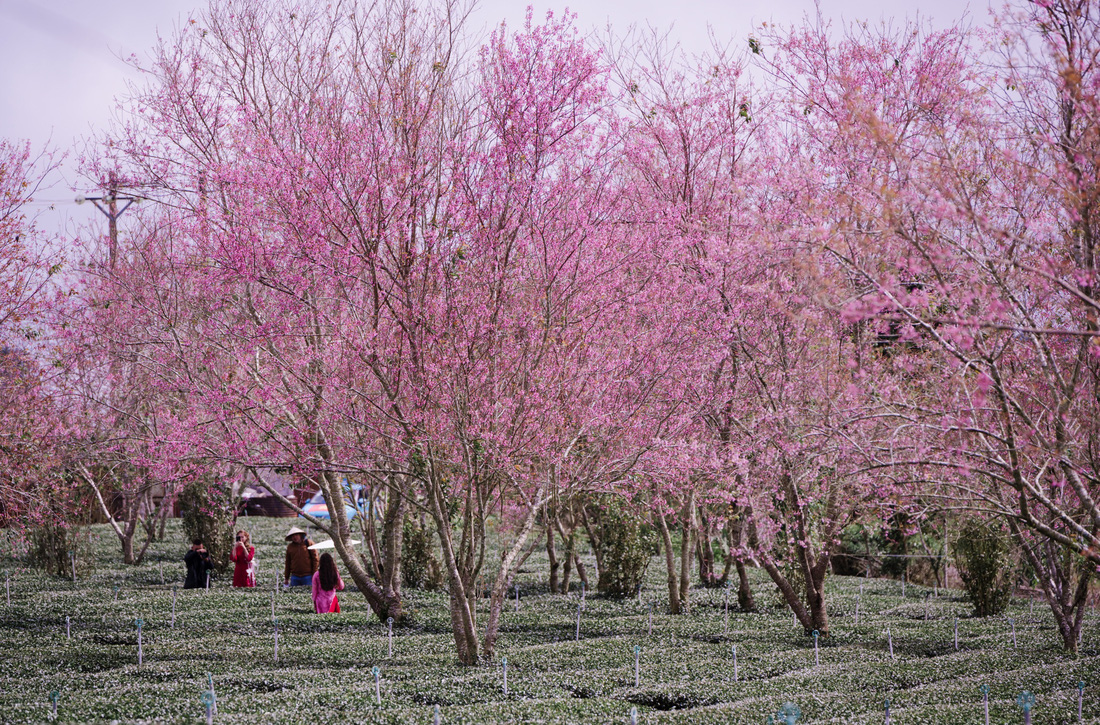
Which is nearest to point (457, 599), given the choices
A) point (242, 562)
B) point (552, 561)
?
point (552, 561)

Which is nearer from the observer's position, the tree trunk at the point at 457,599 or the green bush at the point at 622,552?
the tree trunk at the point at 457,599

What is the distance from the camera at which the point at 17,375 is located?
16.2 m

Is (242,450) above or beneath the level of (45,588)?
above

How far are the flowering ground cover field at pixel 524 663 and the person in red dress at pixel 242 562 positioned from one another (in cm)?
104

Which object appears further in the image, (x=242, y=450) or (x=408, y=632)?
(x=408, y=632)

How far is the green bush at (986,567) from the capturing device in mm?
18688

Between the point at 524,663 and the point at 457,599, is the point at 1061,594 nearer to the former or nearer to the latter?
the point at 524,663

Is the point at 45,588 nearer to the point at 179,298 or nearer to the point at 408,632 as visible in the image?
the point at 179,298

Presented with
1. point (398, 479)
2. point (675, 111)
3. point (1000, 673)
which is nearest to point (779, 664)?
point (1000, 673)

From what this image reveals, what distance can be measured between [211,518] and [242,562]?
2497mm

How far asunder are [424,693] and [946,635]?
996 cm

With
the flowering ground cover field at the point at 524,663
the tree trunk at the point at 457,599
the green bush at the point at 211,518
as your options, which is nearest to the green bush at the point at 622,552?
the flowering ground cover field at the point at 524,663

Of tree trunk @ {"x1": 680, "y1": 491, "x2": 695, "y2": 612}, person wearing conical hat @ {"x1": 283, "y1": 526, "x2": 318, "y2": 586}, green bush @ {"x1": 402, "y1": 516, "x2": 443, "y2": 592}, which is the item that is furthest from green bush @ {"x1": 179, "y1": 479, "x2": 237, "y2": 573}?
tree trunk @ {"x1": 680, "y1": 491, "x2": 695, "y2": 612}

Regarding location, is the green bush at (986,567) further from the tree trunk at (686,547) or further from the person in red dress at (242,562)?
the person in red dress at (242,562)
